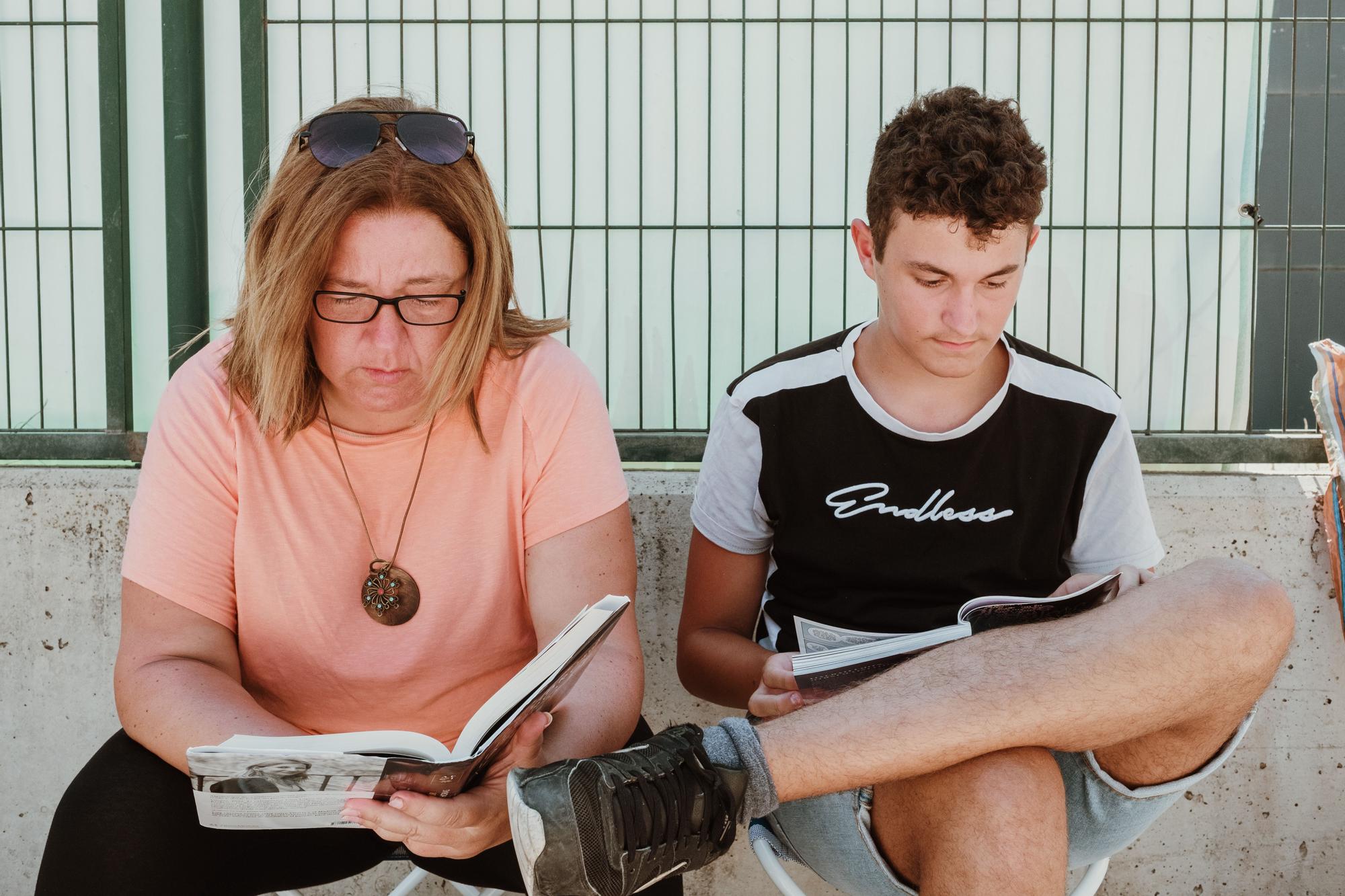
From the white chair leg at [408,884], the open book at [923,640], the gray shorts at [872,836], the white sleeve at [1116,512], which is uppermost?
the white sleeve at [1116,512]

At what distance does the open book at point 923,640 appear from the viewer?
169 cm

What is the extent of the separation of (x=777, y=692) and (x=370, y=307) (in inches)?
34.1

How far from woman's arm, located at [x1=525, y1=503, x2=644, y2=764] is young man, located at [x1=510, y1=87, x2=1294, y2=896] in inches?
6.0

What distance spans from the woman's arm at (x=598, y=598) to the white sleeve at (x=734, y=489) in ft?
0.97

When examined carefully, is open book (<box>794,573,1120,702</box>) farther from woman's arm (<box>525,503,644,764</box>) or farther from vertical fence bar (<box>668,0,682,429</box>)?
vertical fence bar (<box>668,0,682,429</box>)

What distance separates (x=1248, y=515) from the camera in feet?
9.01

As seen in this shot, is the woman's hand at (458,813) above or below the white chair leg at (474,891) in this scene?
above

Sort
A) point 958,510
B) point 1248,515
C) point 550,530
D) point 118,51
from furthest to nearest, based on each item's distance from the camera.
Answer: point 118,51, point 1248,515, point 958,510, point 550,530

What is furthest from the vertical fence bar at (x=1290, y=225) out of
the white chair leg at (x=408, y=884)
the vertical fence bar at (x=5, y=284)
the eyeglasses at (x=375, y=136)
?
the vertical fence bar at (x=5, y=284)

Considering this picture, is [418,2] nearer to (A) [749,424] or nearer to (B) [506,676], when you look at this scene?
(A) [749,424]

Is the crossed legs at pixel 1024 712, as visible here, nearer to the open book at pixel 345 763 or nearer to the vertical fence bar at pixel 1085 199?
the open book at pixel 345 763

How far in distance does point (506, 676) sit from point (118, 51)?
206cm

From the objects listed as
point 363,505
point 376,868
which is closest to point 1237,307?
point 363,505

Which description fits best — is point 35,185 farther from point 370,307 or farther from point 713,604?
point 713,604
